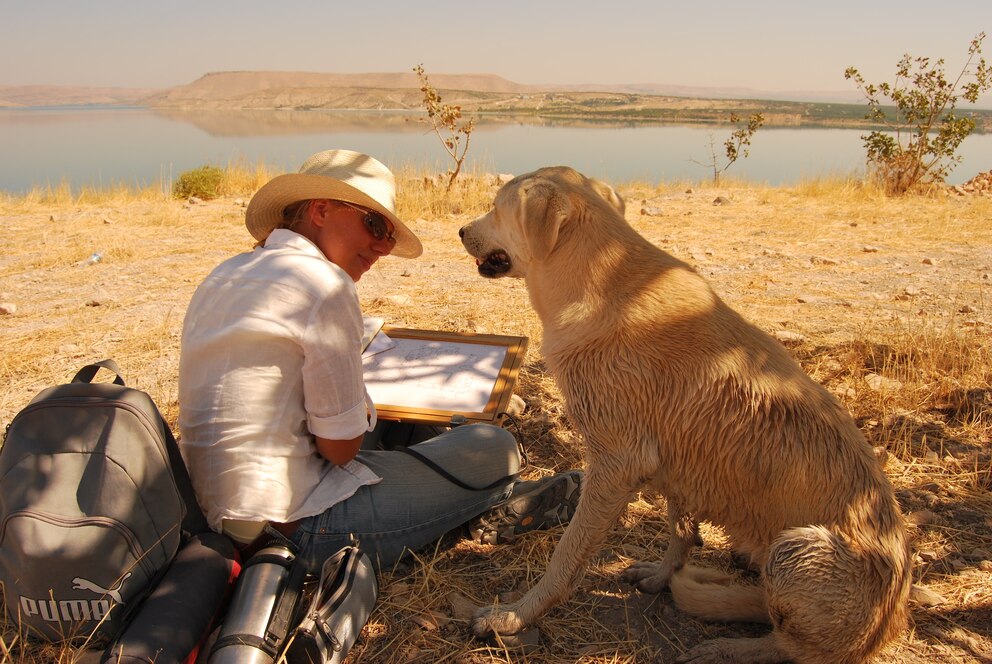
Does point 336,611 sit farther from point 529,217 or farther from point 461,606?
point 529,217

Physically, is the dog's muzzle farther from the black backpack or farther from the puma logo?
the puma logo

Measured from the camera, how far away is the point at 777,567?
7.18ft

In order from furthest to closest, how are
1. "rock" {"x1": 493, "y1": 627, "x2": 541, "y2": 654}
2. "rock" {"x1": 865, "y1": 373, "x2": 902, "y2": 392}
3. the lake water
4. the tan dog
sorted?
1. the lake water
2. "rock" {"x1": 865, "y1": 373, "x2": 902, "y2": 392}
3. "rock" {"x1": 493, "y1": 627, "x2": 541, "y2": 654}
4. the tan dog

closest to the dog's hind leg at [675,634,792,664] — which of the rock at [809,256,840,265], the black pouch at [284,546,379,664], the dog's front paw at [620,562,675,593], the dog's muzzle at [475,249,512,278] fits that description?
the dog's front paw at [620,562,675,593]

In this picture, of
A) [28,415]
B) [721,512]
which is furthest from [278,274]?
[721,512]

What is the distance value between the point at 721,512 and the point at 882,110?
46.5ft

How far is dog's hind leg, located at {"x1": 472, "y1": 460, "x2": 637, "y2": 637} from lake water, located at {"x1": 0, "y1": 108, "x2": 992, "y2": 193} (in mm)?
11951

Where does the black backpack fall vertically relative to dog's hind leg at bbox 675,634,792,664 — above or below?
above

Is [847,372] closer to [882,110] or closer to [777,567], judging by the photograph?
[777,567]

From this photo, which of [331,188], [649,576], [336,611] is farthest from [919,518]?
[331,188]

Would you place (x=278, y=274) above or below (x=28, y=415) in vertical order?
above

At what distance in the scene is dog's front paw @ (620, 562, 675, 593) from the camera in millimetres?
2916

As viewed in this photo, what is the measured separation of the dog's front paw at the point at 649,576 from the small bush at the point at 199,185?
1201cm

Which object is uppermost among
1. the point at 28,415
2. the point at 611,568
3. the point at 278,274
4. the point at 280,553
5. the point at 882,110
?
the point at 882,110
